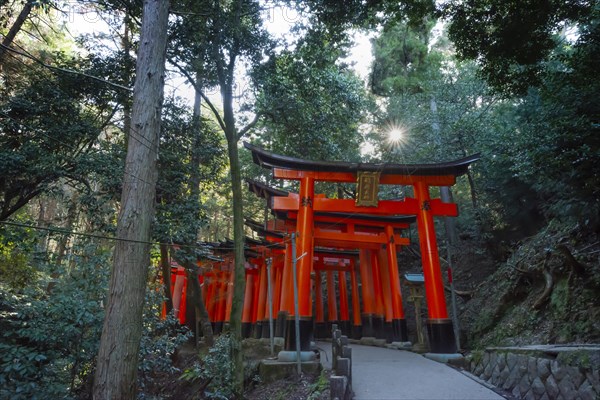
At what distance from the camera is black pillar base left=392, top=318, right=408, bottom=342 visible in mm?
12688

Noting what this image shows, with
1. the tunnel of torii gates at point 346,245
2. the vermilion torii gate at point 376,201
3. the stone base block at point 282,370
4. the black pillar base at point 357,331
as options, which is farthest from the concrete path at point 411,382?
the black pillar base at point 357,331

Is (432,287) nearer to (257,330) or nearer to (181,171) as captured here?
(181,171)

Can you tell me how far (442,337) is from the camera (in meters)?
9.66

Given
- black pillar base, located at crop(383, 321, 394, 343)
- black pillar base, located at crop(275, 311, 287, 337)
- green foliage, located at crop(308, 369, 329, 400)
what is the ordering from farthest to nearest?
1. black pillar base, located at crop(383, 321, 394, 343)
2. black pillar base, located at crop(275, 311, 287, 337)
3. green foliage, located at crop(308, 369, 329, 400)

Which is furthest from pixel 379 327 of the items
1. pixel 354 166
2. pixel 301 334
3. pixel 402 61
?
pixel 402 61

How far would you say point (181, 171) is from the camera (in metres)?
9.91

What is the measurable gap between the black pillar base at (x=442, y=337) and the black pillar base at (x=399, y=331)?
2.95 m

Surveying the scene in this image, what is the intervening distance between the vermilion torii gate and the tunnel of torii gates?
0.03 m

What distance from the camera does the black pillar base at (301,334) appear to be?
925 cm

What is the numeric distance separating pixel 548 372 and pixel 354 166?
6.81m

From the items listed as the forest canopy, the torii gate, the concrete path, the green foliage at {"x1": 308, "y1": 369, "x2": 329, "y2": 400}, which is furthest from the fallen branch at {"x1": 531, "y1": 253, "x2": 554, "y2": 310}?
the green foliage at {"x1": 308, "y1": 369, "x2": 329, "y2": 400}

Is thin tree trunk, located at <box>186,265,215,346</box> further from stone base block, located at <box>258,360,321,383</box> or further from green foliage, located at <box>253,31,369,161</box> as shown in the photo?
green foliage, located at <box>253,31,369,161</box>

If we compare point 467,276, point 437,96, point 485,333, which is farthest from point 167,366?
point 437,96

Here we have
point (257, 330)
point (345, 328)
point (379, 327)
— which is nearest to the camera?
point (379, 327)
